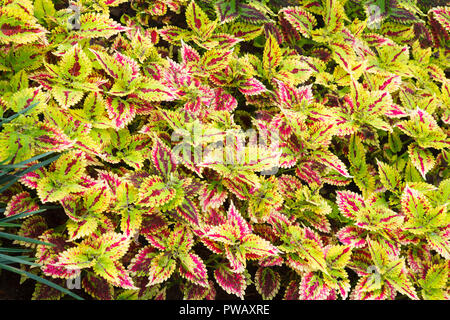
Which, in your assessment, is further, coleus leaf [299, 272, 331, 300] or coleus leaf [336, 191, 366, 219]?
coleus leaf [336, 191, 366, 219]

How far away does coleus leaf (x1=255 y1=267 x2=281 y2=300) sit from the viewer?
5.88 feet

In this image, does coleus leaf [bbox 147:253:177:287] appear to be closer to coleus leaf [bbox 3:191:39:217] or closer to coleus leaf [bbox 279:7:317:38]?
coleus leaf [bbox 3:191:39:217]

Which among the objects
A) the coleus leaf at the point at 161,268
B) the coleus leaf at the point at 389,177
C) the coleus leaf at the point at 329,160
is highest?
the coleus leaf at the point at 329,160

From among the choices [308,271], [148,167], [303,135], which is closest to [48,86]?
[148,167]

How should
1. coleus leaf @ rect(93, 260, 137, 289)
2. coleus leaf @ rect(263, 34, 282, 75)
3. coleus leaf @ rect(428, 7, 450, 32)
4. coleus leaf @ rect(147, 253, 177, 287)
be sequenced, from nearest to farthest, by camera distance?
coleus leaf @ rect(93, 260, 137, 289) < coleus leaf @ rect(147, 253, 177, 287) < coleus leaf @ rect(263, 34, 282, 75) < coleus leaf @ rect(428, 7, 450, 32)

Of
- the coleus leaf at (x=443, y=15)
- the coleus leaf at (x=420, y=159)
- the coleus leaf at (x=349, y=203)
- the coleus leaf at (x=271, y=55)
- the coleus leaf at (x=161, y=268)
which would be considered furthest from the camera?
the coleus leaf at (x=443, y=15)

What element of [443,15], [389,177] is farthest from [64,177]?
[443,15]

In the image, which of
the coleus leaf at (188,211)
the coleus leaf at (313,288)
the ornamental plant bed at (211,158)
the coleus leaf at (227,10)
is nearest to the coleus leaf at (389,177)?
the ornamental plant bed at (211,158)

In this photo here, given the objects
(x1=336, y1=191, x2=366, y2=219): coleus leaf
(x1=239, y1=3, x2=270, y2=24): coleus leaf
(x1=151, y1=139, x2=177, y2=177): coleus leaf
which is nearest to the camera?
(x1=151, y1=139, x2=177, y2=177): coleus leaf

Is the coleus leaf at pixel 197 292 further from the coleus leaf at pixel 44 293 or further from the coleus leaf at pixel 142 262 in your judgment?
the coleus leaf at pixel 44 293

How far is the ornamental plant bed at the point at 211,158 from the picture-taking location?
1634 mm

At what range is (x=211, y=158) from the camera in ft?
5.88

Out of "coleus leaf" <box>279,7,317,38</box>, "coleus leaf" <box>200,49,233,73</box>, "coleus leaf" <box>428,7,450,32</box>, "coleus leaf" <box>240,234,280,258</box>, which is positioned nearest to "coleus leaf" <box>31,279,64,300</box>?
"coleus leaf" <box>240,234,280,258</box>

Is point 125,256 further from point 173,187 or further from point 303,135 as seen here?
point 303,135
